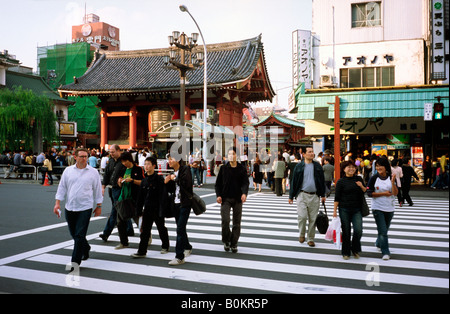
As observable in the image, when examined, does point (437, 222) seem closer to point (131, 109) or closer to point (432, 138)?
point (432, 138)

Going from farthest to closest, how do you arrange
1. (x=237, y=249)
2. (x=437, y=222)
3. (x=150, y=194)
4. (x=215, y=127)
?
(x=215, y=127), (x=437, y=222), (x=237, y=249), (x=150, y=194)

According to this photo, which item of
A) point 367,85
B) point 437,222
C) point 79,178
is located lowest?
point 437,222

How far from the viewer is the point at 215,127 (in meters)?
29.2

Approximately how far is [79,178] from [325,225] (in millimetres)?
4638

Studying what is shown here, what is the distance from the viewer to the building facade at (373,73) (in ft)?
64.3

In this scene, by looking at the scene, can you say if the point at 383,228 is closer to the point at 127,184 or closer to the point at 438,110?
the point at 127,184

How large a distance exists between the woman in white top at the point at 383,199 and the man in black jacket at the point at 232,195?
229cm

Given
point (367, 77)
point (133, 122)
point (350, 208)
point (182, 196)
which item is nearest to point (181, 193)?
point (182, 196)

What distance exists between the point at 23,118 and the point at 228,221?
26.6 meters

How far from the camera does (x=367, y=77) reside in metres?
20.7

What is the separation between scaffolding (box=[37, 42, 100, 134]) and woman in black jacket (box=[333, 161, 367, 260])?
149 feet

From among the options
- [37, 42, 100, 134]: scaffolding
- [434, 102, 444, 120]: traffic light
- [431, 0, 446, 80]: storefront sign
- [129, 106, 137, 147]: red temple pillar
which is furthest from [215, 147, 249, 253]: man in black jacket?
[37, 42, 100, 134]: scaffolding

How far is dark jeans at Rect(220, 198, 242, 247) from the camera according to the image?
23.7 feet
